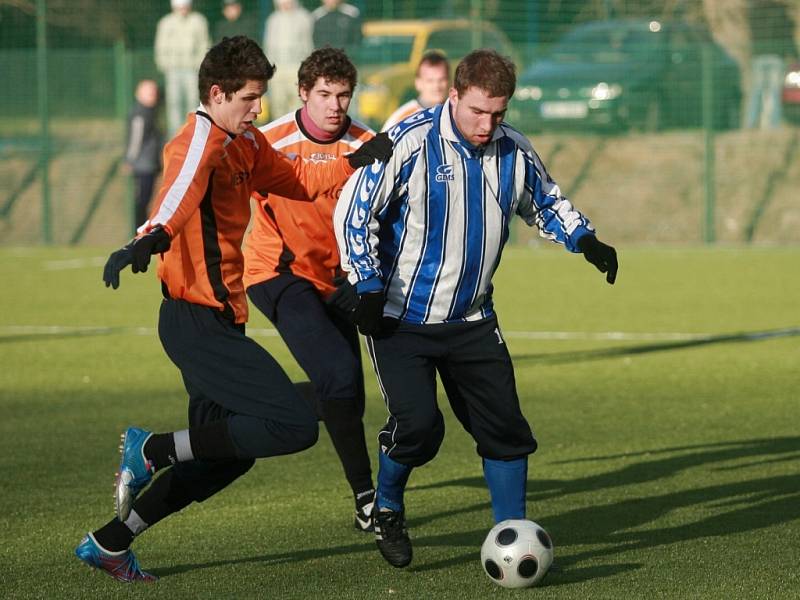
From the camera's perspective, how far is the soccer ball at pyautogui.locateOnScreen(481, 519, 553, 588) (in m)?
5.21

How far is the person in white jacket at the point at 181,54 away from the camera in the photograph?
22.5 meters

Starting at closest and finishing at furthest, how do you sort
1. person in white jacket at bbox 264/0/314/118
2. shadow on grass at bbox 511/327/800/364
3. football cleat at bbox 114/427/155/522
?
1. football cleat at bbox 114/427/155/522
2. shadow on grass at bbox 511/327/800/364
3. person in white jacket at bbox 264/0/314/118

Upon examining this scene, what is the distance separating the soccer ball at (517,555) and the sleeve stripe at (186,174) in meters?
1.53

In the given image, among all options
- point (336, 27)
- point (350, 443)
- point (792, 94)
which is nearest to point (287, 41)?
point (336, 27)

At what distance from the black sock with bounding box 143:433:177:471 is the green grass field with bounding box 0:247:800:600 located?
405 mm

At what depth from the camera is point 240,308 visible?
18.4ft

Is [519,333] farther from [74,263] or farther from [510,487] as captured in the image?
[74,263]

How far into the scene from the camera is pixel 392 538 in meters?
5.65

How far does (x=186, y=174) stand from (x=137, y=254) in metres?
0.50

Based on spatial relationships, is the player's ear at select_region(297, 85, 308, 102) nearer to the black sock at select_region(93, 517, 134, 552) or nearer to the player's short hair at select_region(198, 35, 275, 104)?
the player's short hair at select_region(198, 35, 275, 104)

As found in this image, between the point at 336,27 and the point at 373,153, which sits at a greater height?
the point at 336,27

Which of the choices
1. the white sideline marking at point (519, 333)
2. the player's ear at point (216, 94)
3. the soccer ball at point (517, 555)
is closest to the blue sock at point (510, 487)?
the soccer ball at point (517, 555)

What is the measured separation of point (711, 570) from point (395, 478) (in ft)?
3.90

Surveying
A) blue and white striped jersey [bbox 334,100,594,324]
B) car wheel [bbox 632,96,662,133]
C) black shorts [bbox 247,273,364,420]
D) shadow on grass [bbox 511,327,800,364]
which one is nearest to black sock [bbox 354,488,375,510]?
black shorts [bbox 247,273,364,420]
